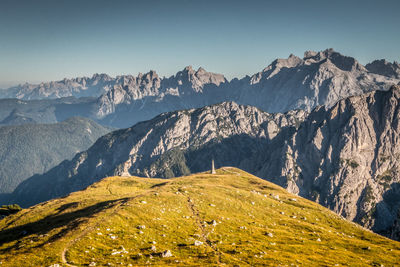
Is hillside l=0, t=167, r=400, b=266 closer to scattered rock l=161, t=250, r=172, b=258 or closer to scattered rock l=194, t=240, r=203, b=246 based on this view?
scattered rock l=194, t=240, r=203, b=246

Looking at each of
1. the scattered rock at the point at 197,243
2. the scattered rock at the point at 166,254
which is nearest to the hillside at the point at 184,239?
the scattered rock at the point at 197,243

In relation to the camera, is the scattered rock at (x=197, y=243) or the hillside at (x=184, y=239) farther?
the scattered rock at (x=197, y=243)

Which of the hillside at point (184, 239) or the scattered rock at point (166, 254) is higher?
the scattered rock at point (166, 254)

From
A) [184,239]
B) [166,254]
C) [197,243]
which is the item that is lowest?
[184,239]

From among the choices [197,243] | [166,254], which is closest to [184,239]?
[197,243]

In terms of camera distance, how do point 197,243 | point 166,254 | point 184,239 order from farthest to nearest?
point 184,239, point 197,243, point 166,254

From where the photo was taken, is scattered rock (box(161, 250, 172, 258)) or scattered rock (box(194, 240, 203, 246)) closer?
scattered rock (box(161, 250, 172, 258))

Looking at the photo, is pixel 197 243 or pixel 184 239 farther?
pixel 184 239

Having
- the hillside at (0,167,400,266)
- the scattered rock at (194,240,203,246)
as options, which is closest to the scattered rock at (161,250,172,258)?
the hillside at (0,167,400,266)

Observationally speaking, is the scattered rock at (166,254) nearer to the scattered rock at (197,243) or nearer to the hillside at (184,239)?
the hillside at (184,239)

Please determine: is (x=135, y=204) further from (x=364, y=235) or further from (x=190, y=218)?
(x=364, y=235)

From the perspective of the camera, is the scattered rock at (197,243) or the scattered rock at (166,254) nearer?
the scattered rock at (166,254)

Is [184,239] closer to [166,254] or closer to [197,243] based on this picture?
[197,243]

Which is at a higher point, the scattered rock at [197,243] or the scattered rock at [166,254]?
the scattered rock at [166,254]
